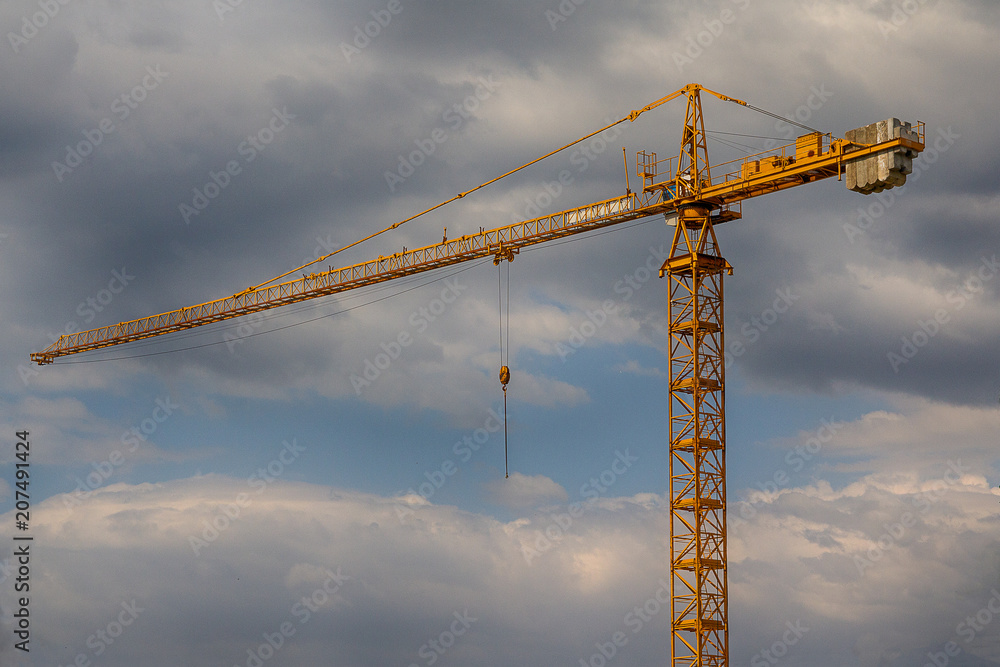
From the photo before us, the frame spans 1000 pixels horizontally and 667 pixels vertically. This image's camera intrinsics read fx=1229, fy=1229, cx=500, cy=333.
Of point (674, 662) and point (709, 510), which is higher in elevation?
point (709, 510)

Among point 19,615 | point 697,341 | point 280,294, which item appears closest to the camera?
point 697,341

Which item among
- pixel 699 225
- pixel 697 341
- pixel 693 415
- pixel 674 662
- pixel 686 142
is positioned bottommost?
pixel 674 662

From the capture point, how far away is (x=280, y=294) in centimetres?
13100

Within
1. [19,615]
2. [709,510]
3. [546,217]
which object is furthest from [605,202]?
[19,615]

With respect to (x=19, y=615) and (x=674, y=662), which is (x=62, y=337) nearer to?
(x=19, y=615)

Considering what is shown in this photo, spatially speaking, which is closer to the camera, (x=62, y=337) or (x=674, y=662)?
(x=674, y=662)

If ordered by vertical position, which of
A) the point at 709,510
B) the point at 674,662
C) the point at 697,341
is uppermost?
the point at 697,341

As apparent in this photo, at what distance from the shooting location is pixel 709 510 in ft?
293

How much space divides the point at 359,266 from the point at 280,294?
1269cm

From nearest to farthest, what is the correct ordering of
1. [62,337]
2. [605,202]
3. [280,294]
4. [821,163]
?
1. [821,163]
2. [605,202]
3. [280,294]
4. [62,337]

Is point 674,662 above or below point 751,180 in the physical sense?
below

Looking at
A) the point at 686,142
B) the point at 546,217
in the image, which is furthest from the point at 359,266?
the point at 686,142

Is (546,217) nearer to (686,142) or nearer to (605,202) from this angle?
(605,202)

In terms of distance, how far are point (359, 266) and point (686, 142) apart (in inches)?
1603
